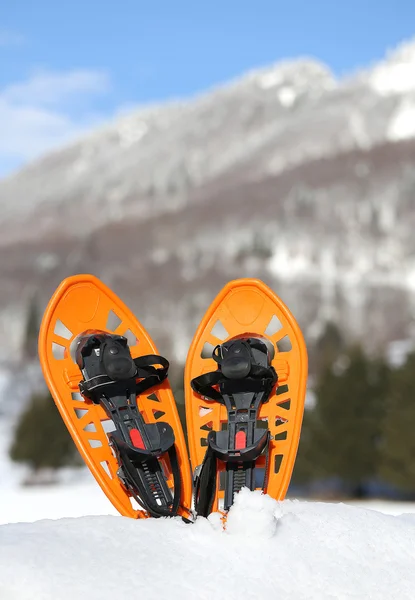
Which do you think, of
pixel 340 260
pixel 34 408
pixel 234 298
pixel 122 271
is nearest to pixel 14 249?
pixel 122 271

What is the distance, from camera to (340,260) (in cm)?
10406

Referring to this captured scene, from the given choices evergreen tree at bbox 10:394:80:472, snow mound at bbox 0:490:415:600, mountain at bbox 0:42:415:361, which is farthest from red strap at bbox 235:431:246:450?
mountain at bbox 0:42:415:361

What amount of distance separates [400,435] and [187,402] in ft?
45.8

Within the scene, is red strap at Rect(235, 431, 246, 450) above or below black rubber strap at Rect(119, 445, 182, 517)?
above

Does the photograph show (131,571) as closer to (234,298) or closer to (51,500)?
(234,298)

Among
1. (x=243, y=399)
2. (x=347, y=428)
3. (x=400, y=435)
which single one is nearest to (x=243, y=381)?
(x=243, y=399)

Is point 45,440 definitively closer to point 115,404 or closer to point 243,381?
point 115,404

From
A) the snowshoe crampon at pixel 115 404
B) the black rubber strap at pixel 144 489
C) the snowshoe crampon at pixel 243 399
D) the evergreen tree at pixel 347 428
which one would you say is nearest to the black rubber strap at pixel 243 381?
the snowshoe crampon at pixel 243 399

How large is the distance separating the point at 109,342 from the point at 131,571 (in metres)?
2.14

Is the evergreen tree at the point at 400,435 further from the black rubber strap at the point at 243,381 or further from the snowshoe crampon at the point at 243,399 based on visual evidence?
the black rubber strap at the point at 243,381

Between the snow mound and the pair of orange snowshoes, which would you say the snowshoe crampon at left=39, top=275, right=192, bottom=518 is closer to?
the pair of orange snowshoes

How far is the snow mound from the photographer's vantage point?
313 centimetres

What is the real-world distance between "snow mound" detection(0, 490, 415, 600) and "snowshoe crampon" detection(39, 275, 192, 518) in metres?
0.95

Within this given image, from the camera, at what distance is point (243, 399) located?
204 inches
